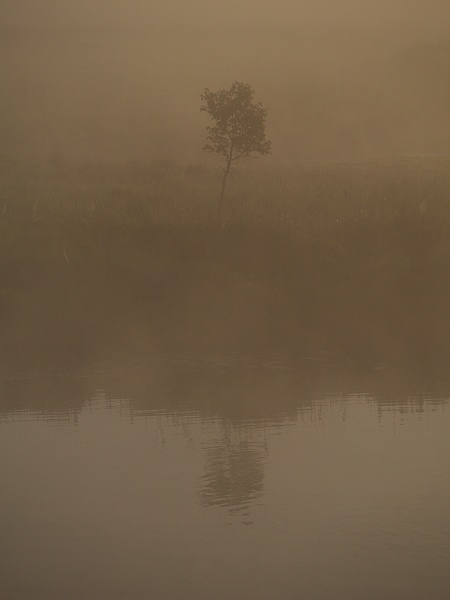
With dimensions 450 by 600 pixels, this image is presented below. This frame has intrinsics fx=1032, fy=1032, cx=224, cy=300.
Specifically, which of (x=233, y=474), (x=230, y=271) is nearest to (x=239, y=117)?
(x=230, y=271)

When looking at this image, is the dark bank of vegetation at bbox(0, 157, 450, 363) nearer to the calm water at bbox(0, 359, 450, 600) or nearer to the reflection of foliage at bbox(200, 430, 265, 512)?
the calm water at bbox(0, 359, 450, 600)

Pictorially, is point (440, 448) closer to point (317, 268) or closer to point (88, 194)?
point (317, 268)

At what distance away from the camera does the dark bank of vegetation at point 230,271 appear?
1662 cm

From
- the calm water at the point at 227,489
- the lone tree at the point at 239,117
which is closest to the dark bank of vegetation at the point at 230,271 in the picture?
the lone tree at the point at 239,117

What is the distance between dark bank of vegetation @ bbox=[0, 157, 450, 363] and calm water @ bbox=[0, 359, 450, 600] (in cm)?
344

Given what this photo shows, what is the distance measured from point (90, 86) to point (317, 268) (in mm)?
40014

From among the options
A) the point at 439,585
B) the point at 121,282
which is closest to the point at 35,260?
the point at 121,282

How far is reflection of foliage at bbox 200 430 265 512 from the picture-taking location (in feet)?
26.5

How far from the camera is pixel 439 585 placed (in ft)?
20.6

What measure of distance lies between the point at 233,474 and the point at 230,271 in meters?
11.1

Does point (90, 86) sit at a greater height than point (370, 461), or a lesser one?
greater

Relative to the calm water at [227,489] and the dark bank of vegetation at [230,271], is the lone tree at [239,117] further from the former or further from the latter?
the calm water at [227,489]

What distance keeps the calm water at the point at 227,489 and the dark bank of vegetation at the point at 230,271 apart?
3443 mm

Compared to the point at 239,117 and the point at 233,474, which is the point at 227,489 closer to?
the point at 233,474
